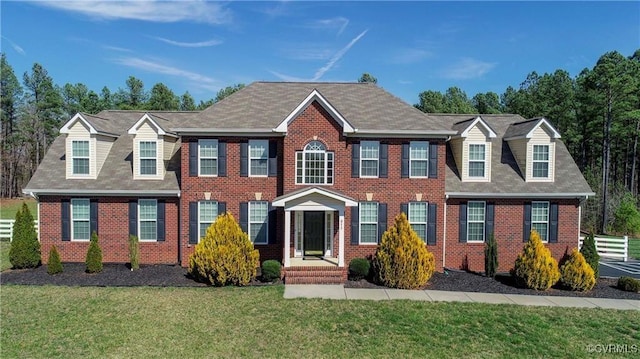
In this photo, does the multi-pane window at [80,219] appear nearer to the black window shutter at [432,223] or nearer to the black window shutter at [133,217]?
the black window shutter at [133,217]

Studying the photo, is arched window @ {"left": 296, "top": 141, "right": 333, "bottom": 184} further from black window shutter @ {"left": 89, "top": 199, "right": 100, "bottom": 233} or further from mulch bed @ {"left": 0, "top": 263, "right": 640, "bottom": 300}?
black window shutter @ {"left": 89, "top": 199, "right": 100, "bottom": 233}

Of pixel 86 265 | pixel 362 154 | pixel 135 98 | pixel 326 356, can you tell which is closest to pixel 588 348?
pixel 326 356

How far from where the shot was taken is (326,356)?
8922mm

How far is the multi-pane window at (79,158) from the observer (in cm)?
1731

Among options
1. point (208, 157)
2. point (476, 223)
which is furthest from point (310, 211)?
point (476, 223)

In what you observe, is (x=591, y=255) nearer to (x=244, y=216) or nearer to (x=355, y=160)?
(x=355, y=160)

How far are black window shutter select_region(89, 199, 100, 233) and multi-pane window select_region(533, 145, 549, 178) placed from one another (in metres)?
19.5

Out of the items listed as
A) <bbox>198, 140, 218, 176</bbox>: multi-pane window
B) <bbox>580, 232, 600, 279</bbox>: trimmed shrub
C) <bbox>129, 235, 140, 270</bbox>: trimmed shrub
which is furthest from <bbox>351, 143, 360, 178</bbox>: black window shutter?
<bbox>580, 232, 600, 279</bbox>: trimmed shrub

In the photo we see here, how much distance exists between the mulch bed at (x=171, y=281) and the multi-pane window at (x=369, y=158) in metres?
4.57

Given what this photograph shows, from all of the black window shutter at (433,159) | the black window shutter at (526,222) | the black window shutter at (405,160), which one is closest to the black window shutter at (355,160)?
the black window shutter at (405,160)

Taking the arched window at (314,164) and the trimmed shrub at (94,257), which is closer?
the trimmed shrub at (94,257)

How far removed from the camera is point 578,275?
14.6 meters

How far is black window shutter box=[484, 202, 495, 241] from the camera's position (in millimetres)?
17422

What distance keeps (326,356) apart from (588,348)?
653 centimetres
